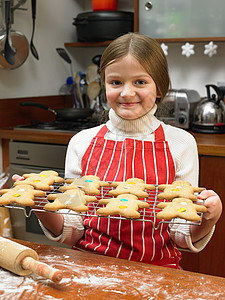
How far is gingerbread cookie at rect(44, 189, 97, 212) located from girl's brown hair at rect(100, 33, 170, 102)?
0.42 metres

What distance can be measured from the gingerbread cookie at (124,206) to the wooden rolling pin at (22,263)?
157 millimetres

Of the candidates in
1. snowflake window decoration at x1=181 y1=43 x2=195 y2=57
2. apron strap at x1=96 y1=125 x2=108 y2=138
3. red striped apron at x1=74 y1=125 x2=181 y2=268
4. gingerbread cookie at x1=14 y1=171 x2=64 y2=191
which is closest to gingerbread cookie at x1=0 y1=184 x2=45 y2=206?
gingerbread cookie at x1=14 y1=171 x2=64 y2=191

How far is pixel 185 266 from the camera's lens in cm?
203

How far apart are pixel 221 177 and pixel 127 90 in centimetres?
96

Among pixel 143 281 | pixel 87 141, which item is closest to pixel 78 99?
pixel 87 141

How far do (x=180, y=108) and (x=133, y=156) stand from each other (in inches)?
42.1

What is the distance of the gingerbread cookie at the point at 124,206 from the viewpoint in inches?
33.2

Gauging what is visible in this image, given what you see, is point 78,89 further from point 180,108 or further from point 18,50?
point 180,108

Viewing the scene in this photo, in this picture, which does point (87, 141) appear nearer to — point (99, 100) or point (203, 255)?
point (203, 255)

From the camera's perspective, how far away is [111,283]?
80 centimetres

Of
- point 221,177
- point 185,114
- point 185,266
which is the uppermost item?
point 185,114

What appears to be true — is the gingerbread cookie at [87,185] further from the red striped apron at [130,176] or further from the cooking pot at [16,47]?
the cooking pot at [16,47]

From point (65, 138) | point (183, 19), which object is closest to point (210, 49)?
point (183, 19)

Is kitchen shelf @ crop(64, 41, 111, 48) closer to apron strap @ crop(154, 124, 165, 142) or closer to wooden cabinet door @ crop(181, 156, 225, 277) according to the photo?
wooden cabinet door @ crop(181, 156, 225, 277)
